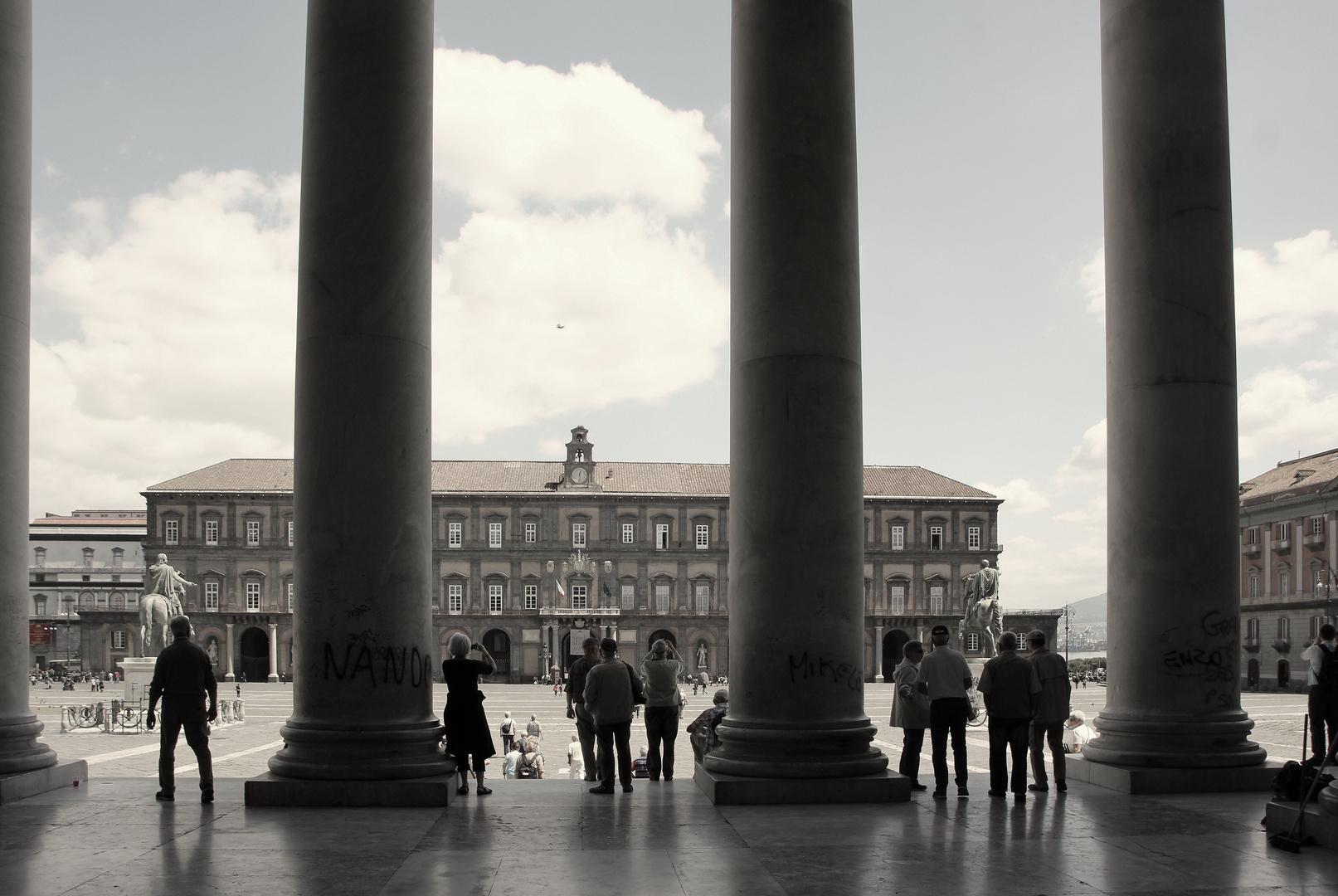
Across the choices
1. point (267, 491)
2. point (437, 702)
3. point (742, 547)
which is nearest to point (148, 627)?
point (437, 702)

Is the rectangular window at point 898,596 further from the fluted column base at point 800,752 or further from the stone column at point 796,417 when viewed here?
the fluted column base at point 800,752

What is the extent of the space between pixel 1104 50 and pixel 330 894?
11.4 metres

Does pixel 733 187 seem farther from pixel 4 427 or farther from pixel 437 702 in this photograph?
pixel 437 702

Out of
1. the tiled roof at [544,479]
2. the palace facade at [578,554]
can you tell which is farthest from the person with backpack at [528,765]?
the tiled roof at [544,479]

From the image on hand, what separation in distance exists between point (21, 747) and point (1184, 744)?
38.1 ft

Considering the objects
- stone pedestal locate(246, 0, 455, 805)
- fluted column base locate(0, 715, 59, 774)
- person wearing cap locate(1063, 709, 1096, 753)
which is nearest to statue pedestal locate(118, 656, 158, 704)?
person wearing cap locate(1063, 709, 1096, 753)

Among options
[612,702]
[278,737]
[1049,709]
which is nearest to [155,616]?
[278,737]

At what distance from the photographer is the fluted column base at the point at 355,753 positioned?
11.0 metres

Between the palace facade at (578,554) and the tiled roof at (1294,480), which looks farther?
the palace facade at (578,554)

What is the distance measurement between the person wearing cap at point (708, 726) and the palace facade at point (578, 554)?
94083mm

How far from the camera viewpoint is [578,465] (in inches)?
4510

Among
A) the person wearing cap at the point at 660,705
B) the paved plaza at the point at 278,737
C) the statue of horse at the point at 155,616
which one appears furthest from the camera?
the statue of horse at the point at 155,616

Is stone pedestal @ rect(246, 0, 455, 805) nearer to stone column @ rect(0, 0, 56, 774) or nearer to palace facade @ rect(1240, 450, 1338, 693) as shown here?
stone column @ rect(0, 0, 56, 774)

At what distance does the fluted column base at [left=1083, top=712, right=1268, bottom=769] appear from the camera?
12234 mm
